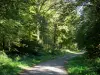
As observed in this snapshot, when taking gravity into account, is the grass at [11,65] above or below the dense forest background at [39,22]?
below

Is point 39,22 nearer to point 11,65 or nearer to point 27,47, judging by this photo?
point 27,47

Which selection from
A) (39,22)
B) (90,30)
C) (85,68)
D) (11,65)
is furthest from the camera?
(39,22)

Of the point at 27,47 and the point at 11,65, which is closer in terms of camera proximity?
the point at 11,65

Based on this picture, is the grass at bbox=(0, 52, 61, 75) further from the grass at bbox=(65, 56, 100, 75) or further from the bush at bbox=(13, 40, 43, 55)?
the bush at bbox=(13, 40, 43, 55)

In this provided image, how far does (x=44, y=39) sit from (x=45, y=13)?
6.00m

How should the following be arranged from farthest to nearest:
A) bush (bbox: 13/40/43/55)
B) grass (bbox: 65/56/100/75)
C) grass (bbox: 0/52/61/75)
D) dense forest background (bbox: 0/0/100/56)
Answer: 1. bush (bbox: 13/40/43/55)
2. grass (bbox: 65/56/100/75)
3. grass (bbox: 0/52/61/75)
4. dense forest background (bbox: 0/0/100/56)

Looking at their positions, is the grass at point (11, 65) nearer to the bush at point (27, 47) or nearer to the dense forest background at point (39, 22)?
the dense forest background at point (39, 22)

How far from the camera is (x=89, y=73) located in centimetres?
1440

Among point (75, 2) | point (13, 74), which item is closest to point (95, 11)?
point (75, 2)

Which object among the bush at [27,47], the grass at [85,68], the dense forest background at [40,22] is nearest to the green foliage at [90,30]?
the dense forest background at [40,22]

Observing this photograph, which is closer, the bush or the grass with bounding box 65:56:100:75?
the grass with bounding box 65:56:100:75

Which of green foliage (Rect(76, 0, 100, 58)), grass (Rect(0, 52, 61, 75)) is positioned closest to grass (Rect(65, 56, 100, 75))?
green foliage (Rect(76, 0, 100, 58))

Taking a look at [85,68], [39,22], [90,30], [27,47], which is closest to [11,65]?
[85,68]

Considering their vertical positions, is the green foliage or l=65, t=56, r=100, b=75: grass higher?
the green foliage
